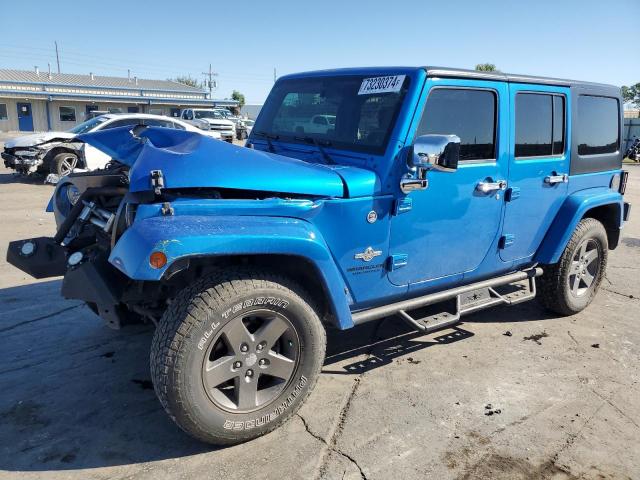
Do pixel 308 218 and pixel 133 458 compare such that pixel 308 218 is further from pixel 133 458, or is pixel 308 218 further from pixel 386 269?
pixel 133 458

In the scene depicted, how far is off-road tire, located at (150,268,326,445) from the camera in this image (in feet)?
8.07

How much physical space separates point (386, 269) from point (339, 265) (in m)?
0.38

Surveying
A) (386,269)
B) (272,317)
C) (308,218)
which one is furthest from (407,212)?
(272,317)

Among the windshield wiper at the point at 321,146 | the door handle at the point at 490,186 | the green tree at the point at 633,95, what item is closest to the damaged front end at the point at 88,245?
the windshield wiper at the point at 321,146

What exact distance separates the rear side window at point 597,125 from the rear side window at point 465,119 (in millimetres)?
1228

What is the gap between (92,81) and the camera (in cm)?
4906

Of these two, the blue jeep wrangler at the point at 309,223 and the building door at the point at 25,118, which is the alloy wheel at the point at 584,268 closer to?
the blue jeep wrangler at the point at 309,223

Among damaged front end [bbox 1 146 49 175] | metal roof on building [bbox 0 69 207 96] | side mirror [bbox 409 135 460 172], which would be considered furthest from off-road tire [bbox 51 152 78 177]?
metal roof on building [bbox 0 69 207 96]

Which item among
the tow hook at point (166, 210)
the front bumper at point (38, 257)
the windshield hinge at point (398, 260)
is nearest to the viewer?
the tow hook at point (166, 210)

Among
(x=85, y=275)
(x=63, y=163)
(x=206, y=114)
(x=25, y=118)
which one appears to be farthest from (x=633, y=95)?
(x=85, y=275)

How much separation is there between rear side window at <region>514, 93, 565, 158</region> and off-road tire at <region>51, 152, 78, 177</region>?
34.5 feet

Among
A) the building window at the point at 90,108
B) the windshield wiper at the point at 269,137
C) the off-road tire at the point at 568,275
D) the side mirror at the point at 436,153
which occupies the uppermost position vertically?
the building window at the point at 90,108

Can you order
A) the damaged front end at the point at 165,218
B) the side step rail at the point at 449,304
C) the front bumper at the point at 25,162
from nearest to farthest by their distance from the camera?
the damaged front end at the point at 165,218, the side step rail at the point at 449,304, the front bumper at the point at 25,162

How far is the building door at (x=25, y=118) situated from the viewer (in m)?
38.3
